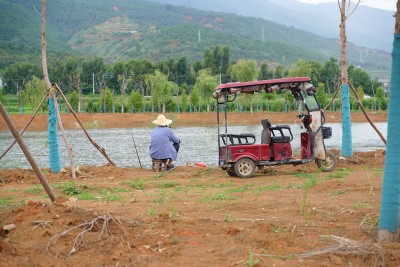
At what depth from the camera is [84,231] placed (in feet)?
22.2

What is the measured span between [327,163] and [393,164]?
735cm

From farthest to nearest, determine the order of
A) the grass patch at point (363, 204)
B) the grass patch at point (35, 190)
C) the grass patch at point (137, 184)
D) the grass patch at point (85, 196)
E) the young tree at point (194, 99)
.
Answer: the young tree at point (194, 99) → the grass patch at point (137, 184) → the grass patch at point (35, 190) → the grass patch at point (85, 196) → the grass patch at point (363, 204)

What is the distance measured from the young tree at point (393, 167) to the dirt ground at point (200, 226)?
0.23 meters

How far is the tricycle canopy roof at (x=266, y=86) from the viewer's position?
13.3m

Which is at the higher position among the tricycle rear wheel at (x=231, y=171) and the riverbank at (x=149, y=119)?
the tricycle rear wheel at (x=231, y=171)

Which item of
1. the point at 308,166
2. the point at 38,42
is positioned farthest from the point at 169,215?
the point at 38,42

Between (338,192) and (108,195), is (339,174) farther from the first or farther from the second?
(108,195)

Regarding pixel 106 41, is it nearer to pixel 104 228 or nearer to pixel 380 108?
pixel 380 108

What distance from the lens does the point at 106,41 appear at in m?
171

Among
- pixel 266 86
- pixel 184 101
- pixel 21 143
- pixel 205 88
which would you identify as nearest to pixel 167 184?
pixel 266 86

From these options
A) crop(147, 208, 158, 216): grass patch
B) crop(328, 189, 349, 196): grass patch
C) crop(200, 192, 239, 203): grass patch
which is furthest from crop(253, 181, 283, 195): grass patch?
crop(147, 208, 158, 216): grass patch

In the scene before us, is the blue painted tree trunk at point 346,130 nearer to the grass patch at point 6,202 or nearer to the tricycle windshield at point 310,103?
the tricycle windshield at point 310,103

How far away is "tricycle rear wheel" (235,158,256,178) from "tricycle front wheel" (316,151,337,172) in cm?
168

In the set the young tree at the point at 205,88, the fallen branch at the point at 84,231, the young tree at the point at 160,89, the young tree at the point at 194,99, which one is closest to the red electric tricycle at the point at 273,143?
the fallen branch at the point at 84,231
